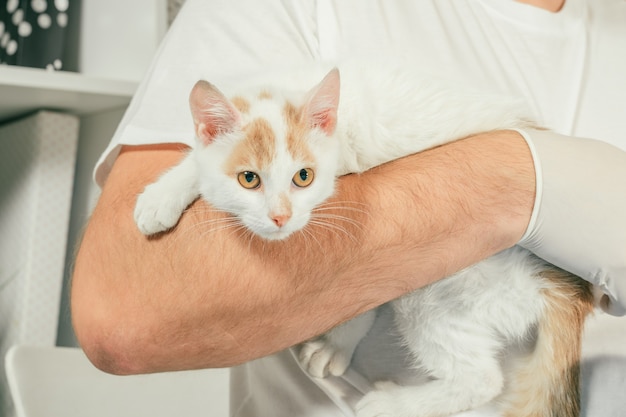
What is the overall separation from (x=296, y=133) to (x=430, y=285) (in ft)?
1.27

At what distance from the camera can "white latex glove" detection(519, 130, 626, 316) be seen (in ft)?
3.06

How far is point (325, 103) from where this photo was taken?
830 millimetres

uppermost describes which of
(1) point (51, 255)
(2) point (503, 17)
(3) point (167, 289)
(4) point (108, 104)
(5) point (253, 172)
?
(2) point (503, 17)

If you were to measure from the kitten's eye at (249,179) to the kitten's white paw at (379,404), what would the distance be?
497mm

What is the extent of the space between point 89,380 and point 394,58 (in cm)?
91

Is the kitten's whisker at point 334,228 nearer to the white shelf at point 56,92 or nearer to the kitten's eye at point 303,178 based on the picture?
the kitten's eye at point 303,178

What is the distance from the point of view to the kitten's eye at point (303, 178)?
0.83m

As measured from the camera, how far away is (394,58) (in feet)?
3.82

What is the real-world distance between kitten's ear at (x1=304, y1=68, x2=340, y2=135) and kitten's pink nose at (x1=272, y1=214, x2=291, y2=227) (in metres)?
0.15

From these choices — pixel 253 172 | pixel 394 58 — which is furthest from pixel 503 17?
pixel 253 172

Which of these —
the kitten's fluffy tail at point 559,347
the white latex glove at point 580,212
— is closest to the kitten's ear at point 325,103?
the white latex glove at point 580,212

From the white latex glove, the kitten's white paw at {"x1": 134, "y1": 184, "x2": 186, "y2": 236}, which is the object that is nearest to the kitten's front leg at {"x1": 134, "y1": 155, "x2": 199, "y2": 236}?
the kitten's white paw at {"x1": 134, "y1": 184, "x2": 186, "y2": 236}

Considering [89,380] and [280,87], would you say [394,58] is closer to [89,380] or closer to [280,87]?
[280,87]

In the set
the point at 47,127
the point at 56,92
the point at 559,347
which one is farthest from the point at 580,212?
the point at 47,127
